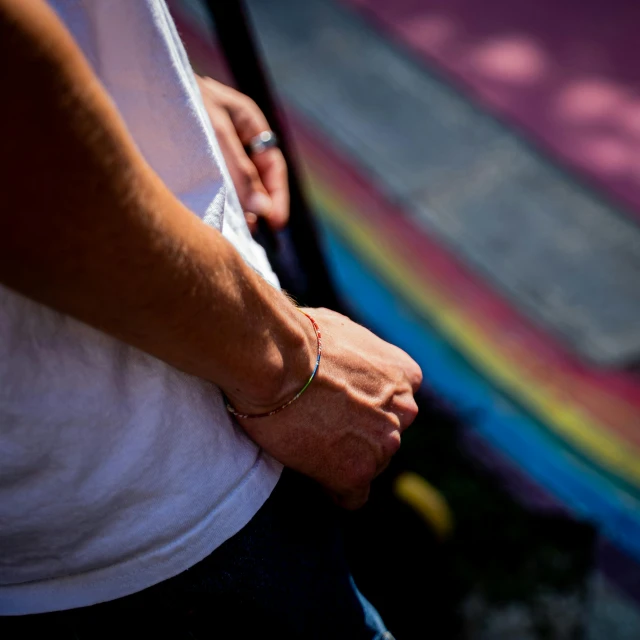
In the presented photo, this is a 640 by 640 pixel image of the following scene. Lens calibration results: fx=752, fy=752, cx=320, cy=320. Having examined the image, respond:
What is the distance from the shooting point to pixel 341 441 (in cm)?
91

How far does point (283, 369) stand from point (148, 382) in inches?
5.8

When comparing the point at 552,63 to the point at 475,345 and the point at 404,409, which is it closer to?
the point at 475,345

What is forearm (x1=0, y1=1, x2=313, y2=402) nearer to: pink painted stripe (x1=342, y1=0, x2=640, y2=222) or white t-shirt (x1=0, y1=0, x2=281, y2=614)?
white t-shirt (x1=0, y1=0, x2=281, y2=614)

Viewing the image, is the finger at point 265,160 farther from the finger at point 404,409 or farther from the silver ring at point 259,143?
the finger at point 404,409

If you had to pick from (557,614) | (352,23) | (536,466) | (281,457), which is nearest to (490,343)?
(536,466)

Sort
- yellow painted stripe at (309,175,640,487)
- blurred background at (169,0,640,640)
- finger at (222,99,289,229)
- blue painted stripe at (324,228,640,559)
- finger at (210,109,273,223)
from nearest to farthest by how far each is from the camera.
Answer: finger at (210,109,273,223) → finger at (222,99,289,229) → blurred background at (169,0,640,640) → blue painted stripe at (324,228,640,559) → yellow painted stripe at (309,175,640,487)

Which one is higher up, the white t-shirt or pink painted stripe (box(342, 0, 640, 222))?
the white t-shirt

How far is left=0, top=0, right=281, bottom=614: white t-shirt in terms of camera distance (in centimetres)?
72

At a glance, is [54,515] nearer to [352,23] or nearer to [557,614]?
[557,614]

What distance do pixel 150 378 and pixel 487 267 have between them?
215cm

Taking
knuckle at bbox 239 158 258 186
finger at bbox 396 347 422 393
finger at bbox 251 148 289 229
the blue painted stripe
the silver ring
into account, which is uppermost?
knuckle at bbox 239 158 258 186

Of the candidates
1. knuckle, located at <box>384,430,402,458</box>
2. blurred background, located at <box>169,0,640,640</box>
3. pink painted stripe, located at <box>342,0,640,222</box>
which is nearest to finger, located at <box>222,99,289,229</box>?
blurred background, located at <box>169,0,640,640</box>

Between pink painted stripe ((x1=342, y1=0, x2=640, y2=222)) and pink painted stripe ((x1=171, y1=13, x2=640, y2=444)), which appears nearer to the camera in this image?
pink painted stripe ((x1=171, y1=13, x2=640, y2=444))

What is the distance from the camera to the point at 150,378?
776mm
